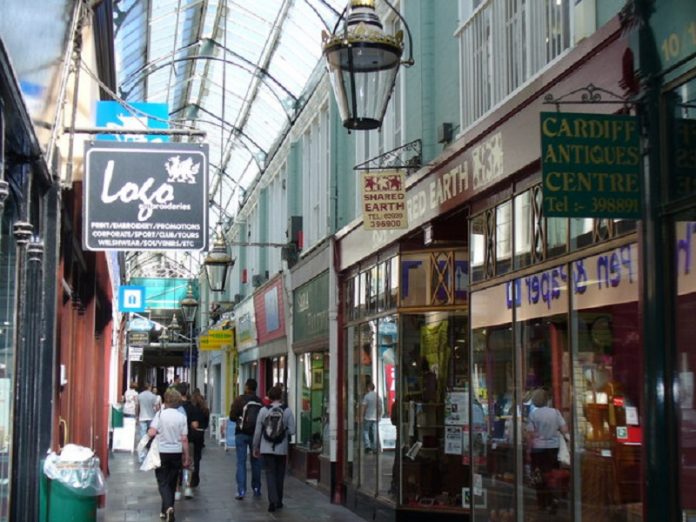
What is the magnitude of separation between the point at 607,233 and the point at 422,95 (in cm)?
531

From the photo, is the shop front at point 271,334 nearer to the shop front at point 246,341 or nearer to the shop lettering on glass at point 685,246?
the shop front at point 246,341

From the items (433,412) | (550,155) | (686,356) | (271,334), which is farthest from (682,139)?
(271,334)

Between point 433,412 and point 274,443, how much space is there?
122 inches

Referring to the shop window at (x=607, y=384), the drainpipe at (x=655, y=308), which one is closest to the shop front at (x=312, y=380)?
the shop window at (x=607, y=384)

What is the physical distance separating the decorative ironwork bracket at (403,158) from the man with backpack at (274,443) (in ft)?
12.7

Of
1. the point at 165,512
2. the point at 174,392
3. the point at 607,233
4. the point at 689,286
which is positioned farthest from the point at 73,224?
the point at 689,286

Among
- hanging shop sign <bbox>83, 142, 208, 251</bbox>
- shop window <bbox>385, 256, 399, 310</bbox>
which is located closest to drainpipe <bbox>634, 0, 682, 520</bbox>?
hanging shop sign <bbox>83, 142, 208, 251</bbox>

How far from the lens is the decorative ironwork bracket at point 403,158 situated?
12391 mm

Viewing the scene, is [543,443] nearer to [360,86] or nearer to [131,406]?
[360,86]

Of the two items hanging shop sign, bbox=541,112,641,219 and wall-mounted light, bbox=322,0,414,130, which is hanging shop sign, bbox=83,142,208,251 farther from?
hanging shop sign, bbox=541,112,641,219

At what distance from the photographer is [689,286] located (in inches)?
244

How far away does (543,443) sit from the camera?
8.63m

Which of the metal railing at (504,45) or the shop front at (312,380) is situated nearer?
the metal railing at (504,45)

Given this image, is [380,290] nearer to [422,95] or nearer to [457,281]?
[457,281]
